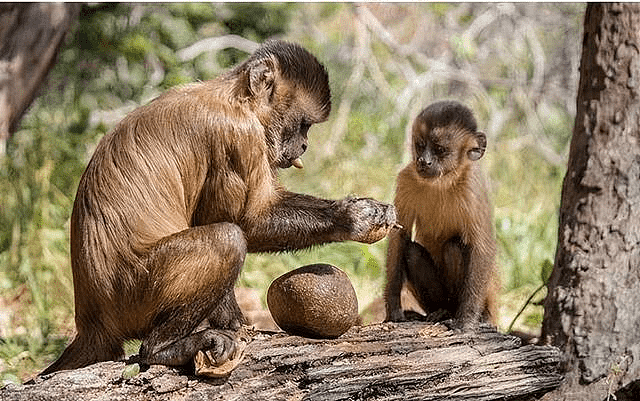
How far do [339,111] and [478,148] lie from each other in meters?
6.24

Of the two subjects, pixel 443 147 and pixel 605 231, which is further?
pixel 605 231

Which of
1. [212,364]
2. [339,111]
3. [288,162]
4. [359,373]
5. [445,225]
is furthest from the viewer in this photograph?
[339,111]

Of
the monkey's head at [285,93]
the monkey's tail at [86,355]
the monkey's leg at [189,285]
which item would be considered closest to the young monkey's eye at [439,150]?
the monkey's head at [285,93]

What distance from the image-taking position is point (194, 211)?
495 cm

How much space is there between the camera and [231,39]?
11906 mm

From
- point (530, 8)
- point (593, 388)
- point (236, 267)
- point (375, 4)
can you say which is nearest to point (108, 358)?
point (236, 267)

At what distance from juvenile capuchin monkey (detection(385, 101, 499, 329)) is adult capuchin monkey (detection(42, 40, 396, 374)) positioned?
1.06 meters

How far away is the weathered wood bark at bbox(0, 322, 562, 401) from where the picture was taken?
181 inches

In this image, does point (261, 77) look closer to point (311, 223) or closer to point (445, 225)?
point (311, 223)

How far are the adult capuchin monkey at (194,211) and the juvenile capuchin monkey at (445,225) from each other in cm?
106

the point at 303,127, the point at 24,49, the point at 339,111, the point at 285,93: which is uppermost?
the point at 24,49

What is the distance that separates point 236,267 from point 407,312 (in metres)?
2.20

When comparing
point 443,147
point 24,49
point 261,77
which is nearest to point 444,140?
point 443,147

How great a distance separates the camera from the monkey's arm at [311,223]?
194 inches
